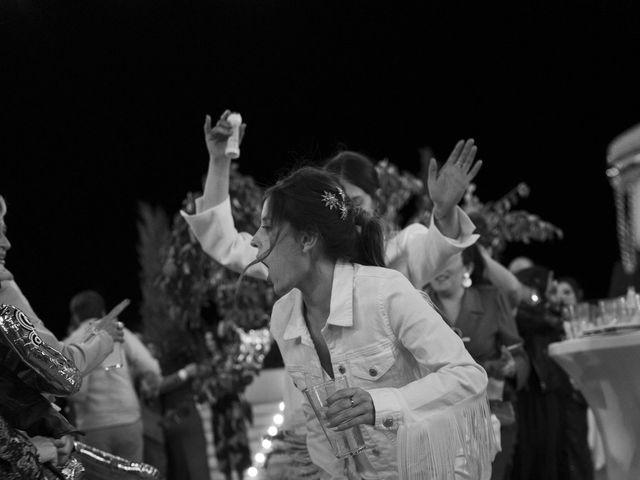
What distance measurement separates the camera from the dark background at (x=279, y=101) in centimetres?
990

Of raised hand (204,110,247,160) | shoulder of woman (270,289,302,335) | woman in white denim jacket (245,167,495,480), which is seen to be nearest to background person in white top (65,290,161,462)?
raised hand (204,110,247,160)

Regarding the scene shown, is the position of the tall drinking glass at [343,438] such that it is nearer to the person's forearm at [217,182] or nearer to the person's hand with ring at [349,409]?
the person's hand with ring at [349,409]

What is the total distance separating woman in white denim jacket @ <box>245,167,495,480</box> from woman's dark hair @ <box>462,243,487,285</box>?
71.4 inches

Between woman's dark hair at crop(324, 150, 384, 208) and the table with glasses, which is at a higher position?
woman's dark hair at crop(324, 150, 384, 208)

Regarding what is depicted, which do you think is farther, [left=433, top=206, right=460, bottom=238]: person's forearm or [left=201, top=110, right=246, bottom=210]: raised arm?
[left=201, top=110, right=246, bottom=210]: raised arm

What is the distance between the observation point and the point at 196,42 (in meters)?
9.95

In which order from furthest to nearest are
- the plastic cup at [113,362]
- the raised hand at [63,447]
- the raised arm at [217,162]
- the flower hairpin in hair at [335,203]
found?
the plastic cup at [113,362] < the raised arm at [217,162] < the raised hand at [63,447] < the flower hairpin in hair at [335,203]

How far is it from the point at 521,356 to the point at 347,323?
259 centimetres

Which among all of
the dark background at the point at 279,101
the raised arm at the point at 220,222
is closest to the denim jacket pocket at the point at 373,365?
the raised arm at the point at 220,222

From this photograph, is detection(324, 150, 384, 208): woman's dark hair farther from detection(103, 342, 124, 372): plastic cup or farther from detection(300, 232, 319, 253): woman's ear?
detection(103, 342, 124, 372): plastic cup

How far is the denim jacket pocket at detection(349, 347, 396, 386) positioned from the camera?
7.90 ft

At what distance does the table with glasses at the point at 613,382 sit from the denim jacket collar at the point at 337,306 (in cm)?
163

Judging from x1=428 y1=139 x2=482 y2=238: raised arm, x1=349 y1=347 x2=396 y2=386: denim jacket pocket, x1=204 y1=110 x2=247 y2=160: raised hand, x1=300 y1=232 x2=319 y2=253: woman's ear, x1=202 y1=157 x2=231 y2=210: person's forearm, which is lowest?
x1=349 y1=347 x2=396 y2=386: denim jacket pocket

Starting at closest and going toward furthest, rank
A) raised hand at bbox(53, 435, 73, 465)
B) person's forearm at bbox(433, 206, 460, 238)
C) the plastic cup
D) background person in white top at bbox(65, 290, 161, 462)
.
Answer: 1. raised hand at bbox(53, 435, 73, 465)
2. person's forearm at bbox(433, 206, 460, 238)
3. the plastic cup
4. background person in white top at bbox(65, 290, 161, 462)
